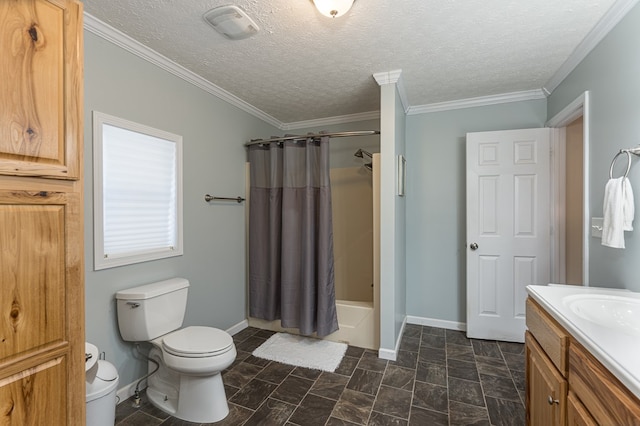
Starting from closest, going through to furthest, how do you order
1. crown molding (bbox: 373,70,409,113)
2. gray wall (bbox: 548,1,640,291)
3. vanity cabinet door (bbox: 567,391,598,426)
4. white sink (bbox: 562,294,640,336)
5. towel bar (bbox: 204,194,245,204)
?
vanity cabinet door (bbox: 567,391,598,426) < white sink (bbox: 562,294,640,336) < gray wall (bbox: 548,1,640,291) < crown molding (bbox: 373,70,409,113) < towel bar (bbox: 204,194,245,204)

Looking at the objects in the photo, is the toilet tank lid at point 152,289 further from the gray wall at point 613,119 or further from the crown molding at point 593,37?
the crown molding at point 593,37

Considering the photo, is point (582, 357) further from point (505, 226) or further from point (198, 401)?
point (505, 226)

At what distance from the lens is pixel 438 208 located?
3025mm

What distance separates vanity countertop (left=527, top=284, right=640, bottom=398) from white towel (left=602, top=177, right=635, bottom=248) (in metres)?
0.29

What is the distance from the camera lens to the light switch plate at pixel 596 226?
5.77 feet

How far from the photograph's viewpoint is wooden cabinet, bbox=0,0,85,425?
31.2 inches

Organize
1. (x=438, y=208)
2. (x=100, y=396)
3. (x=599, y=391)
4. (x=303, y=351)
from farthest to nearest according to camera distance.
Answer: (x=438, y=208) < (x=303, y=351) < (x=100, y=396) < (x=599, y=391)

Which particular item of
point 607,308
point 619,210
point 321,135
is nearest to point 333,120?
point 321,135

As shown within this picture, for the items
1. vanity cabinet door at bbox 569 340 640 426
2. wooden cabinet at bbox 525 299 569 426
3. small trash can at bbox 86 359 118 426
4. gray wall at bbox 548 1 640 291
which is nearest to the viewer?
vanity cabinet door at bbox 569 340 640 426

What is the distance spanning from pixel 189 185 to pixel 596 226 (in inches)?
113

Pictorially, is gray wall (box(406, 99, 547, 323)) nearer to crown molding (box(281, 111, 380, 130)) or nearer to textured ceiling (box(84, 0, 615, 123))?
textured ceiling (box(84, 0, 615, 123))

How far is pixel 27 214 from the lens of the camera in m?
0.83

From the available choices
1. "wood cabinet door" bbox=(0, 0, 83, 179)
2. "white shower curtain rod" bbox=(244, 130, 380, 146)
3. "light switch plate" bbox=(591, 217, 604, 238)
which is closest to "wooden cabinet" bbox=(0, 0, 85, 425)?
"wood cabinet door" bbox=(0, 0, 83, 179)

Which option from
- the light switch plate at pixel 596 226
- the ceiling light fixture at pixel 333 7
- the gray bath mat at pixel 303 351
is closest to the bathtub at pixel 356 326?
the gray bath mat at pixel 303 351
